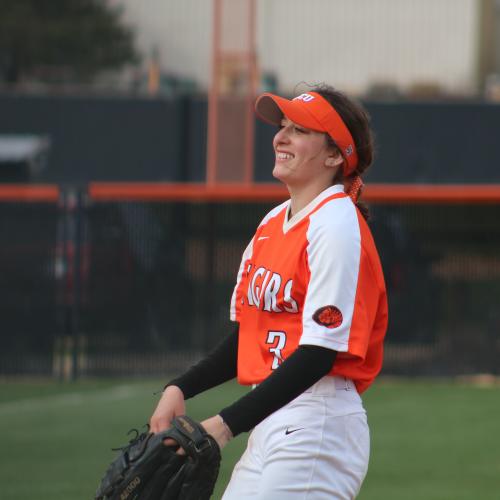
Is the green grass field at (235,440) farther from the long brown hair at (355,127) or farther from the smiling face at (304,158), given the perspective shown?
the smiling face at (304,158)

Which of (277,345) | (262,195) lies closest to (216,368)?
(277,345)

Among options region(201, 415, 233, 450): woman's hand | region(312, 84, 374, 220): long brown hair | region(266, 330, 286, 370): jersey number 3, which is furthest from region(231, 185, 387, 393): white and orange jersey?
region(201, 415, 233, 450): woman's hand

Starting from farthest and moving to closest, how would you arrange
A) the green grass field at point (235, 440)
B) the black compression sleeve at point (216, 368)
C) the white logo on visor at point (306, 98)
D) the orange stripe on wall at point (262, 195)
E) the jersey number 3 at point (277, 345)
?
the orange stripe on wall at point (262, 195) → the green grass field at point (235, 440) → the black compression sleeve at point (216, 368) → the white logo on visor at point (306, 98) → the jersey number 3 at point (277, 345)

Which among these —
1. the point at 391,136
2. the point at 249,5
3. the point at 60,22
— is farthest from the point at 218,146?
the point at 60,22

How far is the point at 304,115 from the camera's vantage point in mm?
4125

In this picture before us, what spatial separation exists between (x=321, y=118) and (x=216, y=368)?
898 millimetres

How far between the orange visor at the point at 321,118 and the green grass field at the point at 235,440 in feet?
13.5

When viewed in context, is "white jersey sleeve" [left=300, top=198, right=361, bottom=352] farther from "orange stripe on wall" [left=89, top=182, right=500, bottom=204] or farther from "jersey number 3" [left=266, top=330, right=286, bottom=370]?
"orange stripe on wall" [left=89, top=182, right=500, bottom=204]

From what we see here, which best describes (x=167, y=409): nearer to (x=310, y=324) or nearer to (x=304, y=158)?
(x=310, y=324)

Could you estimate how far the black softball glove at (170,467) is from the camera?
152 inches

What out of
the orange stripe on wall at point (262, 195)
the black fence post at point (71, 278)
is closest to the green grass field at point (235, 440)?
the black fence post at point (71, 278)

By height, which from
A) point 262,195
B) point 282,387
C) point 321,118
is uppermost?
point 321,118

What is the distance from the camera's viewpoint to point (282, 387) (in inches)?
152

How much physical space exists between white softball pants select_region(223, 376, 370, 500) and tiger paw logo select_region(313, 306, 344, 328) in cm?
20
